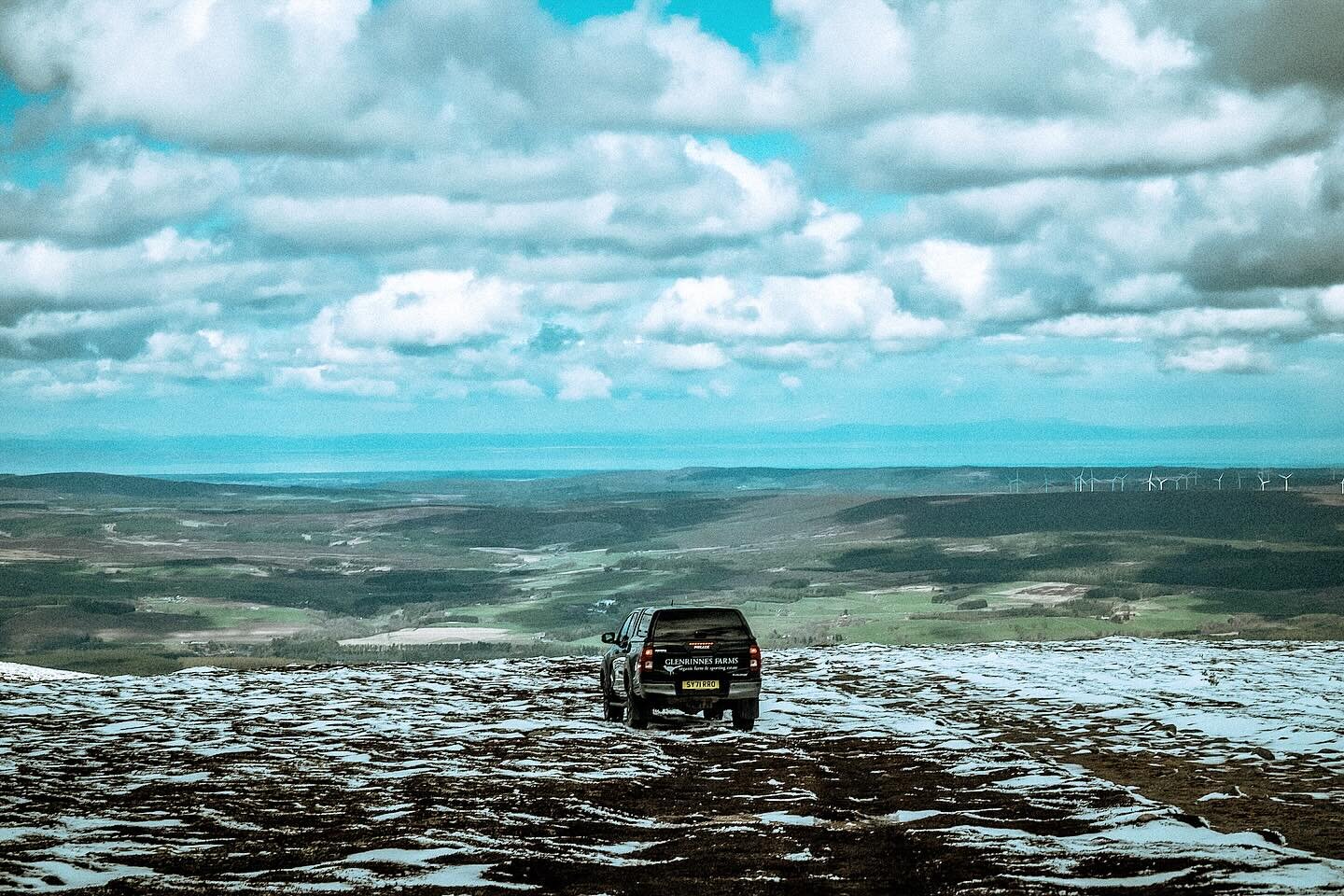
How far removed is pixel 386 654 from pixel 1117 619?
277ft

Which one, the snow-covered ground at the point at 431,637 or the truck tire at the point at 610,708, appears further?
the snow-covered ground at the point at 431,637

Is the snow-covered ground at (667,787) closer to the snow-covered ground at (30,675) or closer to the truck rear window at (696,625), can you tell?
the truck rear window at (696,625)

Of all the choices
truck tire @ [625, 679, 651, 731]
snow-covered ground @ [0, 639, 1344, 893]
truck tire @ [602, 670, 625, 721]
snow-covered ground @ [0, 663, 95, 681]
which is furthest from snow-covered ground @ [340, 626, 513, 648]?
truck tire @ [625, 679, 651, 731]

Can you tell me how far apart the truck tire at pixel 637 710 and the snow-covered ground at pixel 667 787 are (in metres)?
0.28

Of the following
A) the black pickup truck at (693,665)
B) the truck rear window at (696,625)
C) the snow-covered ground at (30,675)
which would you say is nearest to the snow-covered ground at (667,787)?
the black pickup truck at (693,665)

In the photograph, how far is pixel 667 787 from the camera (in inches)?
746

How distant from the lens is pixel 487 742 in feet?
78.7

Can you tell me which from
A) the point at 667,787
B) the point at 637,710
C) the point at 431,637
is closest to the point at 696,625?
the point at 637,710

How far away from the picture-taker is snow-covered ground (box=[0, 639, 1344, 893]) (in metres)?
13.6

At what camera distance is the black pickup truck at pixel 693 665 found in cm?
2486

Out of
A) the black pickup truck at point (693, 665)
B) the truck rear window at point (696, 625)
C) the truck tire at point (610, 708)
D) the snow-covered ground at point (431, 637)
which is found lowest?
the snow-covered ground at point (431, 637)

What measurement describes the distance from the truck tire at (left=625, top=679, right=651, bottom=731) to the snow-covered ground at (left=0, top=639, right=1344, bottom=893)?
283mm

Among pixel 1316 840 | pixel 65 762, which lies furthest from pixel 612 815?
pixel 65 762

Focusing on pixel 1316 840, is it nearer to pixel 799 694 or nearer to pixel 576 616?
pixel 799 694
